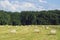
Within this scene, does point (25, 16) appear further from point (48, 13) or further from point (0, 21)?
point (0, 21)

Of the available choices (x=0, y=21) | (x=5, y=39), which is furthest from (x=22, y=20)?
(x=5, y=39)

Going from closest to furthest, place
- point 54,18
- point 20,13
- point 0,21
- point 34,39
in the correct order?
point 34,39 < point 0,21 < point 54,18 < point 20,13

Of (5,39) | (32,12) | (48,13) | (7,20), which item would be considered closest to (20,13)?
(32,12)

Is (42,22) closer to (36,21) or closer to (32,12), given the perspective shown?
(36,21)

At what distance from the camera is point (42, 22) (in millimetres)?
116375

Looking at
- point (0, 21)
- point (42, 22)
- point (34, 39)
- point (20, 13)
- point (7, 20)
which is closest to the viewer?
point (34, 39)

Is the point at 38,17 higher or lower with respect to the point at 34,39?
lower

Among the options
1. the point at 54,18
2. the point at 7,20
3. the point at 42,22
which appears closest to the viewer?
the point at 7,20

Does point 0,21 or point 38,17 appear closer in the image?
point 0,21

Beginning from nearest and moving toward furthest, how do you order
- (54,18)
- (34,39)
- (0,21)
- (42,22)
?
1. (34,39)
2. (0,21)
3. (42,22)
4. (54,18)

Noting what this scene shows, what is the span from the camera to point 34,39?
21.6 meters

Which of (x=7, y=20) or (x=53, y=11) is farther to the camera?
(x=53, y=11)

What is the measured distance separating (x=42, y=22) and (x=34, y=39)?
94.9m

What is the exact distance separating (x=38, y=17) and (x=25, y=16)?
7.71 metres
